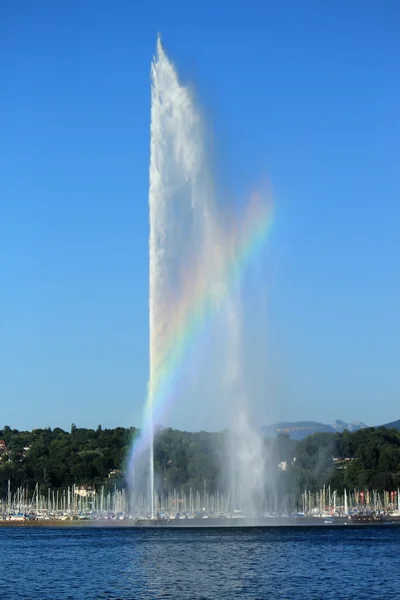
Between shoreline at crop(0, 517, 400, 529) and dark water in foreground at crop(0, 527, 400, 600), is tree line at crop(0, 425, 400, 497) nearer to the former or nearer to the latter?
shoreline at crop(0, 517, 400, 529)

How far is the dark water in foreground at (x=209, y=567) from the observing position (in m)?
42.1

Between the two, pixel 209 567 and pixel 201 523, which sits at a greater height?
pixel 201 523

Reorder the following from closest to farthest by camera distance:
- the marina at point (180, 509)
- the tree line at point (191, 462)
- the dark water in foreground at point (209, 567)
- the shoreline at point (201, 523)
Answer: the dark water in foreground at point (209, 567)
the shoreline at point (201, 523)
the marina at point (180, 509)
the tree line at point (191, 462)

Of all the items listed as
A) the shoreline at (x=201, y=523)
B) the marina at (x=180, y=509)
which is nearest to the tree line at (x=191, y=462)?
the marina at (x=180, y=509)

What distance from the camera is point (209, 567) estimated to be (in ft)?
166

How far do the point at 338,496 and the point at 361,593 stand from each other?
92056mm

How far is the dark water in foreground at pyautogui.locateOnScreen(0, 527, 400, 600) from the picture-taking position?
138ft

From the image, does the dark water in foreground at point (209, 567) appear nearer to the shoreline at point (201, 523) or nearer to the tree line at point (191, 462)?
the shoreline at point (201, 523)

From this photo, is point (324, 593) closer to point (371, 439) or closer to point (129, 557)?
point (129, 557)

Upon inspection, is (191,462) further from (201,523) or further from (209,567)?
(209,567)

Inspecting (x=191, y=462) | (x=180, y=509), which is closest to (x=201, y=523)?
(x=180, y=509)

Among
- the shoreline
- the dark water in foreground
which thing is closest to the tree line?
the shoreline

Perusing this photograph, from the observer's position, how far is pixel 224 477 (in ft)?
247

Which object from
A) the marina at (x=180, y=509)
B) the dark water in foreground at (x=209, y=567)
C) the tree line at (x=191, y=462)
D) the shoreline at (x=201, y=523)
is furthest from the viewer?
the tree line at (x=191, y=462)
